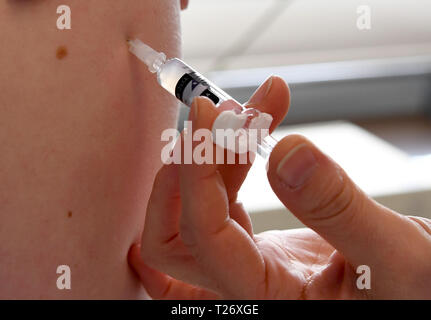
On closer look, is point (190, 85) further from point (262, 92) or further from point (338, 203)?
point (338, 203)

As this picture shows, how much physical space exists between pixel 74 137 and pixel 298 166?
0.86ft

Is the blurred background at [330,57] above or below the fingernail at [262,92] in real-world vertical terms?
above

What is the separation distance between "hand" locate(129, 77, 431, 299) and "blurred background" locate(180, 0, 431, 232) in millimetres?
1081

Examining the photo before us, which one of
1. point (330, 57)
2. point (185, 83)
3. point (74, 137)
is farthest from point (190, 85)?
point (330, 57)

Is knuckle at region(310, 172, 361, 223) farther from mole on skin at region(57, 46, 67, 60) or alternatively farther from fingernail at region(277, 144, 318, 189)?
mole on skin at region(57, 46, 67, 60)

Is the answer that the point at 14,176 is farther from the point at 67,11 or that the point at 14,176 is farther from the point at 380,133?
the point at 380,133

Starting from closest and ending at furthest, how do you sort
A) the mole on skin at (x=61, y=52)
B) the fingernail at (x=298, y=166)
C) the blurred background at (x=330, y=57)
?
the fingernail at (x=298, y=166)
the mole on skin at (x=61, y=52)
the blurred background at (x=330, y=57)

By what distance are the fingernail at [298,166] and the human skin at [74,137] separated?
229mm

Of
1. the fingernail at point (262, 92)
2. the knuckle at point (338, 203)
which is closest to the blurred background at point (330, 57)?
the fingernail at point (262, 92)

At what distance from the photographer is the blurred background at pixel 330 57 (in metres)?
1.87

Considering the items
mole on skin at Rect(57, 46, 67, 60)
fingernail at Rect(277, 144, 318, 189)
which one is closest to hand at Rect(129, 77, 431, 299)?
fingernail at Rect(277, 144, 318, 189)

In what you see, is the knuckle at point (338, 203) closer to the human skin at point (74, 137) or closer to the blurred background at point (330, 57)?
the human skin at point (74, 137)

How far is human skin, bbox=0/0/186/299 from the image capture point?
0.56 metres

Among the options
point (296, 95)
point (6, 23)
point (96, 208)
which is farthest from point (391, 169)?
point (6, 23)
